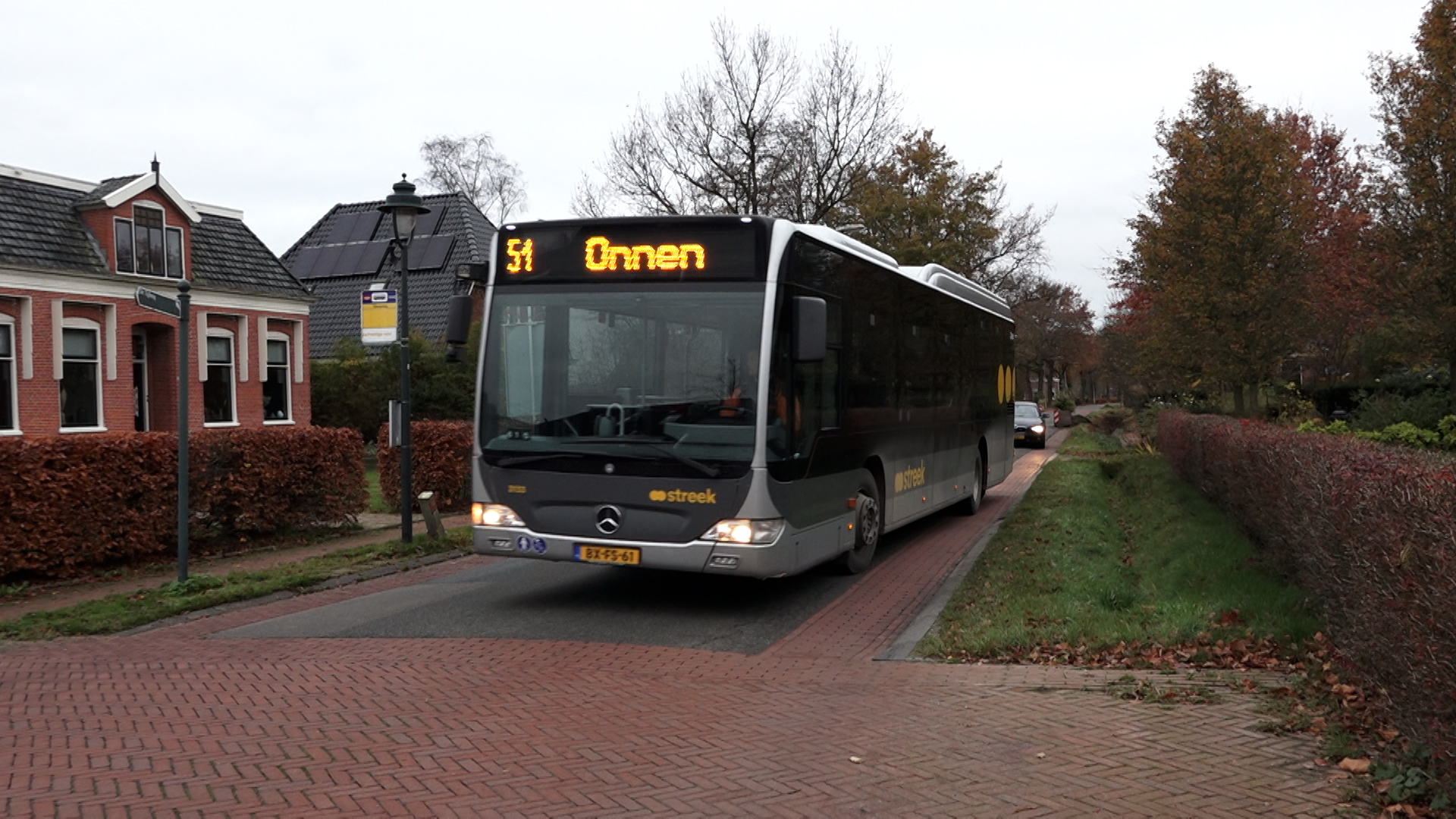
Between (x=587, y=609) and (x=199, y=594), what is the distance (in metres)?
3.66

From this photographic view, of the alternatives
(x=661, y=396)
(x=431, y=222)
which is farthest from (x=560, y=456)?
(x=431, y=222)

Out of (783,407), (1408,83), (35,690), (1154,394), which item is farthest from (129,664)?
(1154,394)

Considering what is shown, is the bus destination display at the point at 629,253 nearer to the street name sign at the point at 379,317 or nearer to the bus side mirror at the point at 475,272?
the bus side mirror at the point at 475,272

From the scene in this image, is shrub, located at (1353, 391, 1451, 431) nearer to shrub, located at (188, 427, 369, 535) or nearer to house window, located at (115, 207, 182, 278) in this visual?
shrub, located at (188, 427, 369, 535)

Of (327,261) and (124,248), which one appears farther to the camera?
(327,261)

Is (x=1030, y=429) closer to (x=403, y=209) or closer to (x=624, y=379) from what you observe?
(x=403, y=209)

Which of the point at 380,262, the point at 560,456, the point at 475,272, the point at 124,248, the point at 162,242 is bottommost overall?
the point at 560,456

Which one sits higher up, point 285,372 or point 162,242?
point 162,242

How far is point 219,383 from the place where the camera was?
87.4ft

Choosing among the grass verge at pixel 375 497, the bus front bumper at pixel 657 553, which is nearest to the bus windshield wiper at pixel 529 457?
the bus front bumper at pixel 657 553

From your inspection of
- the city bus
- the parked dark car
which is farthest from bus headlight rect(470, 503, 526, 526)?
the parked dark car

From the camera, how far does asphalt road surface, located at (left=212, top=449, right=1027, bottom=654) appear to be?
26.7 ft

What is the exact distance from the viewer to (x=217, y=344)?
26.6 m

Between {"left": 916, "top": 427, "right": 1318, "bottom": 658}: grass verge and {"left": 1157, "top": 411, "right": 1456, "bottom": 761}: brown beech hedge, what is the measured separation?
17.4 inches
